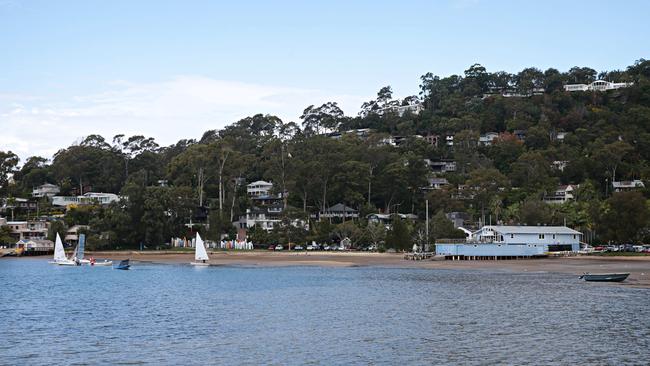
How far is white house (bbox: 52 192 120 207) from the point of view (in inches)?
5349

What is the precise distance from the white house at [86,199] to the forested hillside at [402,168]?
3.82 meters

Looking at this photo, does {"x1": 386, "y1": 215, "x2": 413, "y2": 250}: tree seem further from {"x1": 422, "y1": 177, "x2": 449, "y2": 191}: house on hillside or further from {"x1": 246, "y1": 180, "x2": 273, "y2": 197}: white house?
{"x1": 246, "y1": 180, "x2": 273, "y2": 197}: white house

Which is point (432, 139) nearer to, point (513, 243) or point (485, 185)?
point (485, 185)

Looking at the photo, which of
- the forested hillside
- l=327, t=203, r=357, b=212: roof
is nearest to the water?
the forested hillside

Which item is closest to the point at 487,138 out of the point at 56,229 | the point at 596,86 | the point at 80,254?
the point at 596,86

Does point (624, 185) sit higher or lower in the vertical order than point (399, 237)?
higher

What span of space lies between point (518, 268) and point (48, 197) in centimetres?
10406

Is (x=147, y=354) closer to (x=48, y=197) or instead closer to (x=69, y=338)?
(x=69, y=338)

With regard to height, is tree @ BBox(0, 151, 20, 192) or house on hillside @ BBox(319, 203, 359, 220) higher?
tree @ BBox(0, 151, 20, 192)

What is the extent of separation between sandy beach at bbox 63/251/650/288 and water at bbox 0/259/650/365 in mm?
8177

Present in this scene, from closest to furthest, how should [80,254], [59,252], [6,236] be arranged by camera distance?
[59,252] < [80,254] < [6,236]

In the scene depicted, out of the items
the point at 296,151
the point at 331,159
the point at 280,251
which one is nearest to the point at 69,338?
the point at 280,251

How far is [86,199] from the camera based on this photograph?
137 meters

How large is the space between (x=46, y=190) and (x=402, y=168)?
76.3m
